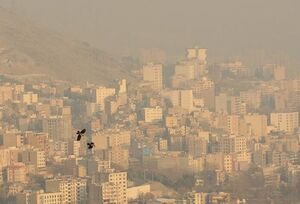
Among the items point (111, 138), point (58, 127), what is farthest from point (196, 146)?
point (58, 127)

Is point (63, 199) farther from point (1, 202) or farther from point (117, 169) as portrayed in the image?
point (117, 169)

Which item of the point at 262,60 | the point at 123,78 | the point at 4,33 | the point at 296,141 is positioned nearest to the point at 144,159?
the point at 296,141

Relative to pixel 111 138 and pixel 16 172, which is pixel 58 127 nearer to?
pixel 111 138

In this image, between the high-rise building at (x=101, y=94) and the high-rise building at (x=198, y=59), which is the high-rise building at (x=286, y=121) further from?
the high-rise building at (x=198, y=59)

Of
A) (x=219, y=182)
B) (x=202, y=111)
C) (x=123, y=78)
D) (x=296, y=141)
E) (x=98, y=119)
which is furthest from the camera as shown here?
(x=123, y=78)

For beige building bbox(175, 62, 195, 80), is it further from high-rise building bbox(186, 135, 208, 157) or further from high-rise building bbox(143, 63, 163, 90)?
high-rise building bbox(186, 135, 208, 157)

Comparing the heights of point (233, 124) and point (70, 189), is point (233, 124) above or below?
above

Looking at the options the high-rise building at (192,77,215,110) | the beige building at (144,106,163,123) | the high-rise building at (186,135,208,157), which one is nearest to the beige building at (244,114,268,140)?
the high-rise building at (186,135,208,157)
